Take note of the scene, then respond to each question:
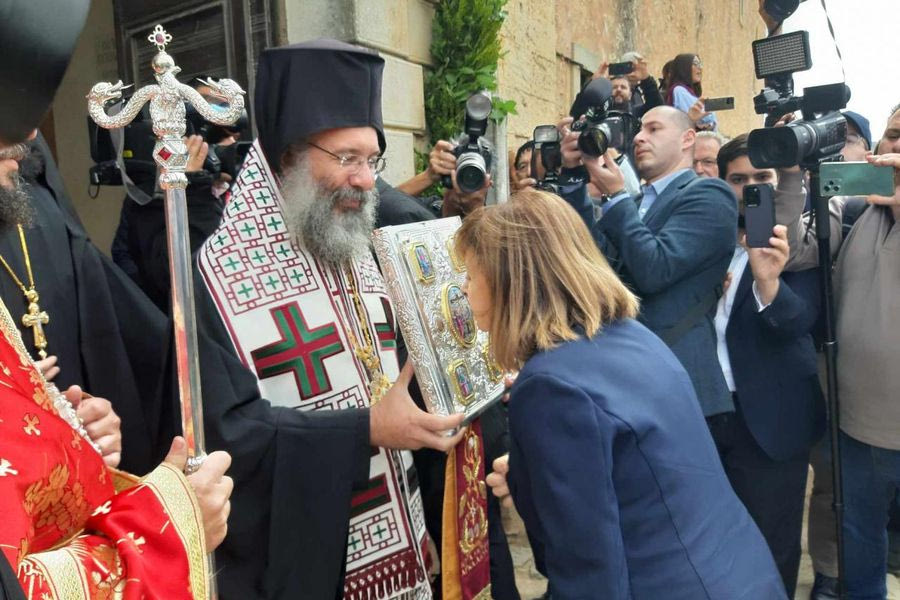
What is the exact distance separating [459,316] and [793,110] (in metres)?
1.66

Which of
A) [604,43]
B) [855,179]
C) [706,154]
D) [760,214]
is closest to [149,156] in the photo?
[760,214]

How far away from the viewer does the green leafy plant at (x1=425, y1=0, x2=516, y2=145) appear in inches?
204

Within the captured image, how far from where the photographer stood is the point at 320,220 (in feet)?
7.23

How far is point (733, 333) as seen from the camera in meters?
3.12

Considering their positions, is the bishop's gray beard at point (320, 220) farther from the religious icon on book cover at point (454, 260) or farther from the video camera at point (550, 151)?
the video camera at point (550, 151)

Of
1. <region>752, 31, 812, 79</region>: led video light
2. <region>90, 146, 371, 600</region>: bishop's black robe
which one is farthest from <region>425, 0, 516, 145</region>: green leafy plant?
<region>90, 146, 371, 600</region>: bishop's black robe

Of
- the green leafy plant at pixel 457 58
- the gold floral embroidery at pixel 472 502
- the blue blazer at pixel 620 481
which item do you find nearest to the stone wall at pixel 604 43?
the green leafy plant at pixel 457 58

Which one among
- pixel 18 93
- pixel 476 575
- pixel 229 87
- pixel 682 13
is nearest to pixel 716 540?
pixel 476 575

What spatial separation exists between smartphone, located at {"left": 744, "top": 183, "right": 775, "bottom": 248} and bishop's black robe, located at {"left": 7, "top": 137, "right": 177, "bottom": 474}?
204 cm

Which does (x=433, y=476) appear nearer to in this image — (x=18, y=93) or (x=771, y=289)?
(x=771, y=289)

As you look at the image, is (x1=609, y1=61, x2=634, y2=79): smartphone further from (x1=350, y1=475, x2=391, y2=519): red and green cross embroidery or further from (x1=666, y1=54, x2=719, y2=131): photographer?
(x1=350, y1=475, x2=391, y2=519): red and green cross embroidery

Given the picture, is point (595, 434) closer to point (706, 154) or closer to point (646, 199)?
point (646, 199)

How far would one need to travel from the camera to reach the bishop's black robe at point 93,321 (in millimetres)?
2047

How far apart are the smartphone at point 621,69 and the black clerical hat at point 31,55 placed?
16.9ft
